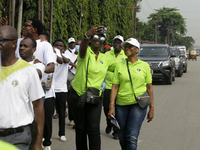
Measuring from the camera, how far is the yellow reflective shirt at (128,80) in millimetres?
4715

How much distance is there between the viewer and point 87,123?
471cm

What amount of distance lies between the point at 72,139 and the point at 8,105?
150 inches

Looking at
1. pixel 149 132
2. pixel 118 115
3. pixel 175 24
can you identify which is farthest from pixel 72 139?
pixel 175 24

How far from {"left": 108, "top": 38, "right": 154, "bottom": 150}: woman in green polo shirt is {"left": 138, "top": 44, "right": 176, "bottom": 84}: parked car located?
12.4m

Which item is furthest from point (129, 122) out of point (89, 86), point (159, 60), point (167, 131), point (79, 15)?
point (79, 15)

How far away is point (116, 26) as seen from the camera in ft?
108

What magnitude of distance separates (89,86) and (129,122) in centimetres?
70

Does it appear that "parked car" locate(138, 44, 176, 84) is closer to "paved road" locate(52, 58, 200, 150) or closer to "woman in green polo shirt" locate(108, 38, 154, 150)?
"paved road" locate(52, 58, 200, 150)

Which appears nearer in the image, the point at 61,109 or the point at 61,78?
the point at 61,109

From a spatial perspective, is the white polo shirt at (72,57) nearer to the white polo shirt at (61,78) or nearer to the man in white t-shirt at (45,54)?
the white polo shirt at (61,78)

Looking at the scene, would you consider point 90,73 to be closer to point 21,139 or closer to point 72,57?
point 21,139

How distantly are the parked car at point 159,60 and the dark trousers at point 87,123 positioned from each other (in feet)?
41.2

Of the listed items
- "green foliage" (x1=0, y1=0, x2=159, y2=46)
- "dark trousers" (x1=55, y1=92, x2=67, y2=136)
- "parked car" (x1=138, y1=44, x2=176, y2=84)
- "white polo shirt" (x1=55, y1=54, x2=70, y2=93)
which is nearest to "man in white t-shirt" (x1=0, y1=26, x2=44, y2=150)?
"dark trousers" (x1=55, y1=92, x2=67, y2=136)

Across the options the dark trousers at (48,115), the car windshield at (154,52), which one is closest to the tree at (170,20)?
the car windshield at (154,52)
